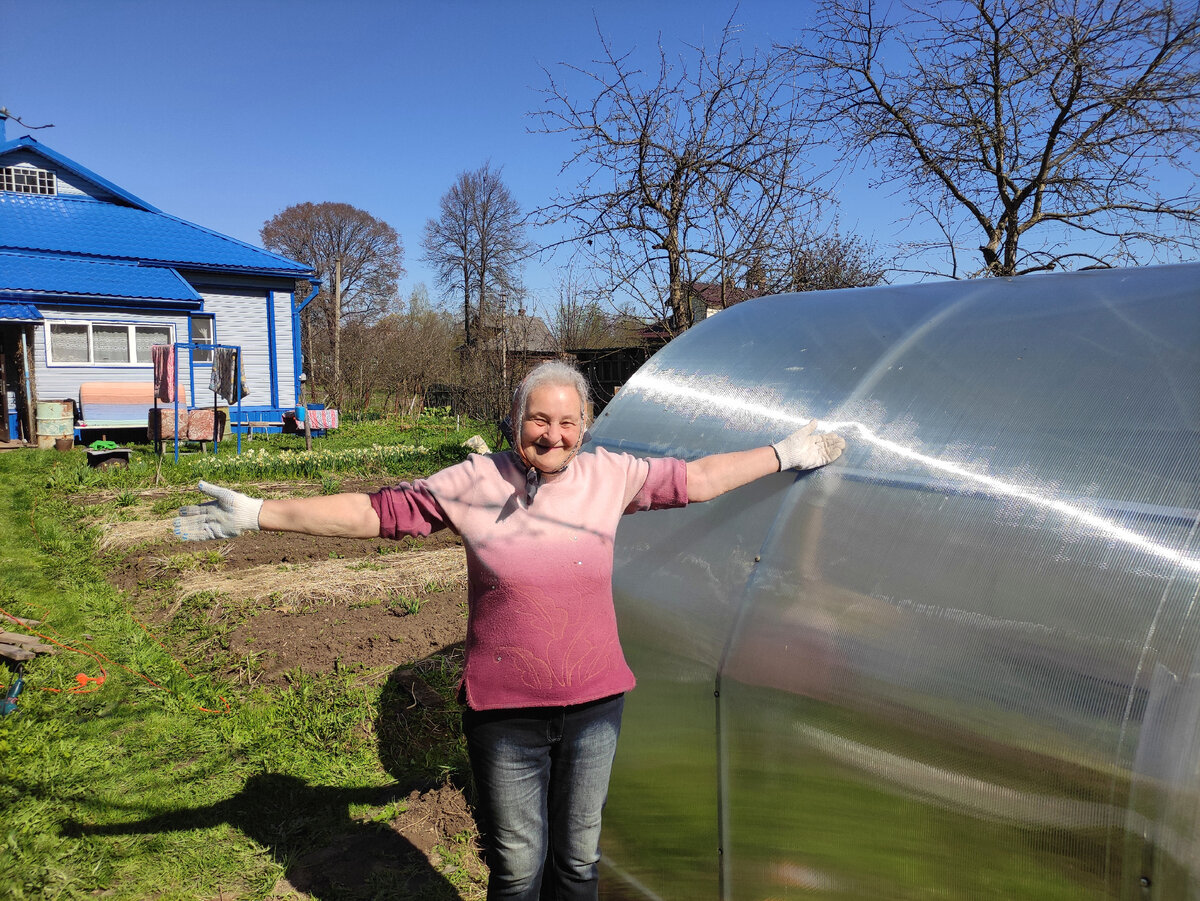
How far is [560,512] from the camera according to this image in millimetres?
2326

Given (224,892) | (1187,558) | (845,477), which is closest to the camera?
(1187,558)

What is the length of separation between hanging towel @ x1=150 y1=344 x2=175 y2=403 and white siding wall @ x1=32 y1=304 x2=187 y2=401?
4.33 m

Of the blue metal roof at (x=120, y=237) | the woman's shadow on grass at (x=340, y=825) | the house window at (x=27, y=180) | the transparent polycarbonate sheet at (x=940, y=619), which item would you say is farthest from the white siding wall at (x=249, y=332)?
the transparent polycarbonate sheet at (x=940, y=619)

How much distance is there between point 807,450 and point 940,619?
2.08 feet

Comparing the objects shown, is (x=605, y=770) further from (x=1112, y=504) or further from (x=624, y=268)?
(x=624, y=268)

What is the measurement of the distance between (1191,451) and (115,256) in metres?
23.2

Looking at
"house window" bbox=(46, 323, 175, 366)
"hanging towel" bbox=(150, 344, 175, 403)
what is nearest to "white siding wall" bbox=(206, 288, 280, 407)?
"house window" bbox=(46, 323, 175, 366)

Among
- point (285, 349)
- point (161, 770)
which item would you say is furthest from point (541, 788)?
point (285, 349)

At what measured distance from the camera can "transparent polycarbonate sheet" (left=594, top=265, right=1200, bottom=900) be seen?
1.82 meters

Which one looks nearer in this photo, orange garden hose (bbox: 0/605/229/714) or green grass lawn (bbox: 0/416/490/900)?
green grass lawn (bbox: 0/416/490/900)

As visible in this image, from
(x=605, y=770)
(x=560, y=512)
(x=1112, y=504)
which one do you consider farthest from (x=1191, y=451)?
(x=605, y=770)

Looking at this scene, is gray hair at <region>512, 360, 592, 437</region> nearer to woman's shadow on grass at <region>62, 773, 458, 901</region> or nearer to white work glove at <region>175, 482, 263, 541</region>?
white work glove at <region>175, 482, 263, 541</region>

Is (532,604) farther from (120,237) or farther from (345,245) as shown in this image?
(345,245)

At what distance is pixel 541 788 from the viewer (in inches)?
93.3
